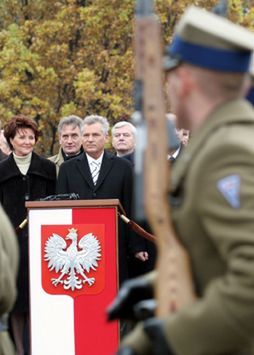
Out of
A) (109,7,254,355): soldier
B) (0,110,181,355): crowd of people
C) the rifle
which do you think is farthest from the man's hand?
(0,110,181,355): crowd of people

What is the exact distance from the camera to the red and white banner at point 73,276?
10.2m

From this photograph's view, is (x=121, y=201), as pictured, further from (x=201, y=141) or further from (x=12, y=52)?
(x=12, y=52)

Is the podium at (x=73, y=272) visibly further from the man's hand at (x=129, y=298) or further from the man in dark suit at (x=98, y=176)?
the man's hand at (x=129, y=298)

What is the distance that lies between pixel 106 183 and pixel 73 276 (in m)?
1.15

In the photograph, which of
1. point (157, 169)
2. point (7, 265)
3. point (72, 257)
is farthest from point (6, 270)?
point (72, 257)

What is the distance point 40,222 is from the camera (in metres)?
10.2

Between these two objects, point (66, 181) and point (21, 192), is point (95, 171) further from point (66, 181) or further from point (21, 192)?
point (21, 192)

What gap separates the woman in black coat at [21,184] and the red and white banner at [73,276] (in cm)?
117

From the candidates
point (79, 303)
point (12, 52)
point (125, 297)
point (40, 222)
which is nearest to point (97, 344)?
point (79, 303)

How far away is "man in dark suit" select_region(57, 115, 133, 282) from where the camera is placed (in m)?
11.1

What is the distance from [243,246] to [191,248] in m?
0.25

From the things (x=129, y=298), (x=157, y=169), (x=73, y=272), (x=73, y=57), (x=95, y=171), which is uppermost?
(x=73, y=57)

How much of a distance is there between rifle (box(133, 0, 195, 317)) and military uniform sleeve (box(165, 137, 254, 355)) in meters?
0.07

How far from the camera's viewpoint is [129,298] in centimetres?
410
